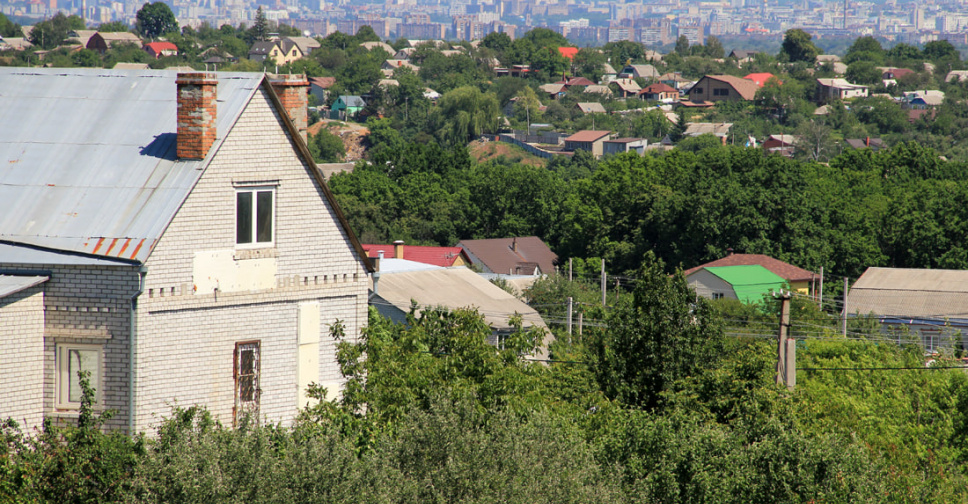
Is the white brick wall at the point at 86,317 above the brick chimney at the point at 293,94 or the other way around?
the other way around

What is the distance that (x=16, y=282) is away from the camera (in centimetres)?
1809

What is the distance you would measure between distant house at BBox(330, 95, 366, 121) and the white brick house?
575 ft

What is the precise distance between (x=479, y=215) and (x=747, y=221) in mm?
29145

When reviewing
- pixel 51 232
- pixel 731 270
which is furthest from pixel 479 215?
pixel 51 232

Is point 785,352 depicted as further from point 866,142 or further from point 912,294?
point 866,142

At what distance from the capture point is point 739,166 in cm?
8769

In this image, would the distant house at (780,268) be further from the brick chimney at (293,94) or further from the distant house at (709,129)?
the distant house at (709,129)

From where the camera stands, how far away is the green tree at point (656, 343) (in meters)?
23.3

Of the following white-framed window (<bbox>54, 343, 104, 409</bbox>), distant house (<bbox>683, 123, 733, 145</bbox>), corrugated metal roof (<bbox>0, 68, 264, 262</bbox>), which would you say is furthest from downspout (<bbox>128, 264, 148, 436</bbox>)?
distant house (<bbox>683, 123, 733, 145</bbox>)

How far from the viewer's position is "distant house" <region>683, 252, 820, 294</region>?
71.6 meters

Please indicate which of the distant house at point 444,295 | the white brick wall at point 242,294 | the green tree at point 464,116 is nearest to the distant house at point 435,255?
the distant house at point 444,295

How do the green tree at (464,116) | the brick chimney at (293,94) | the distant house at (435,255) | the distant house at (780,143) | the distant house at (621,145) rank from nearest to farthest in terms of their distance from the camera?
1. the brick chimney at (293,94)
2. the distant house at (435,255)
3. the distant house at (780,143)
4. the distant house at (621,145)
5. the green tree at (464,116)

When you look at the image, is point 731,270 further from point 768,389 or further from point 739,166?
point 768,389

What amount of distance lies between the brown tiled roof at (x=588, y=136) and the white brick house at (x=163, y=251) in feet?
491
